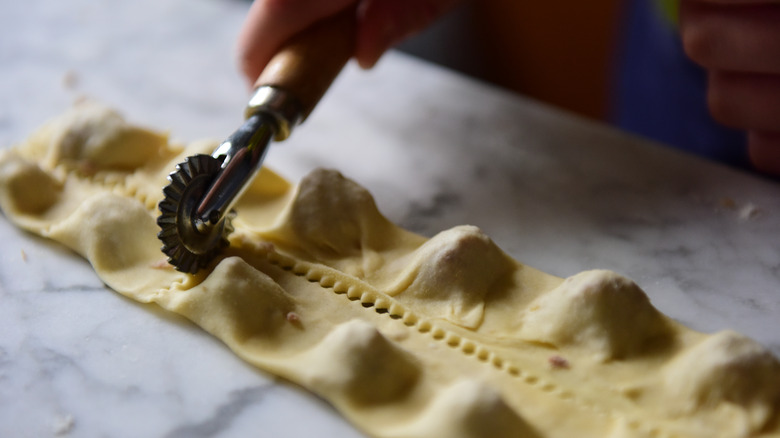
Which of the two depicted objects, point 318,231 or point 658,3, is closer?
point 318,231

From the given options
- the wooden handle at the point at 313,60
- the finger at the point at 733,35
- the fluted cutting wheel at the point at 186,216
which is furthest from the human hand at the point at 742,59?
the fluted cutting wheel at the point at 186,216

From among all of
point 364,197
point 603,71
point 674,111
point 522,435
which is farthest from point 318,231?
point 603,71

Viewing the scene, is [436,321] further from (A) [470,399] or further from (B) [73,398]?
(B) [73,398]

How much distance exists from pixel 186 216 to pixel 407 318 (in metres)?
0.32

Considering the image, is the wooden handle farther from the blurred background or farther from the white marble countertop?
the blurred background

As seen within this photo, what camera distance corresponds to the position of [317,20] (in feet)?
3.99

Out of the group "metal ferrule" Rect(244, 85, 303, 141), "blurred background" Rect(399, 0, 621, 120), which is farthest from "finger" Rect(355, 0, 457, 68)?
"blurred background" Rect(399, 0, 621, 120)

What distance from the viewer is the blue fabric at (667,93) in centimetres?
168

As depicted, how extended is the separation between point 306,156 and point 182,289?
0.50 meters

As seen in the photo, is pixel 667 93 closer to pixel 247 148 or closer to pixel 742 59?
pixel 742 59

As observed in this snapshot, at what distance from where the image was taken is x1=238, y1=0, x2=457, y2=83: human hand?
118 centimetres

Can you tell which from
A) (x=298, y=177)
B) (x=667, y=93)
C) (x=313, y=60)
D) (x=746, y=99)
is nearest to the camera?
(x=313, y=60)

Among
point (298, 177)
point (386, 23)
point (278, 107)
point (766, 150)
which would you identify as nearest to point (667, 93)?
point (766, 150)

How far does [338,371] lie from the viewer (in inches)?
33.8
